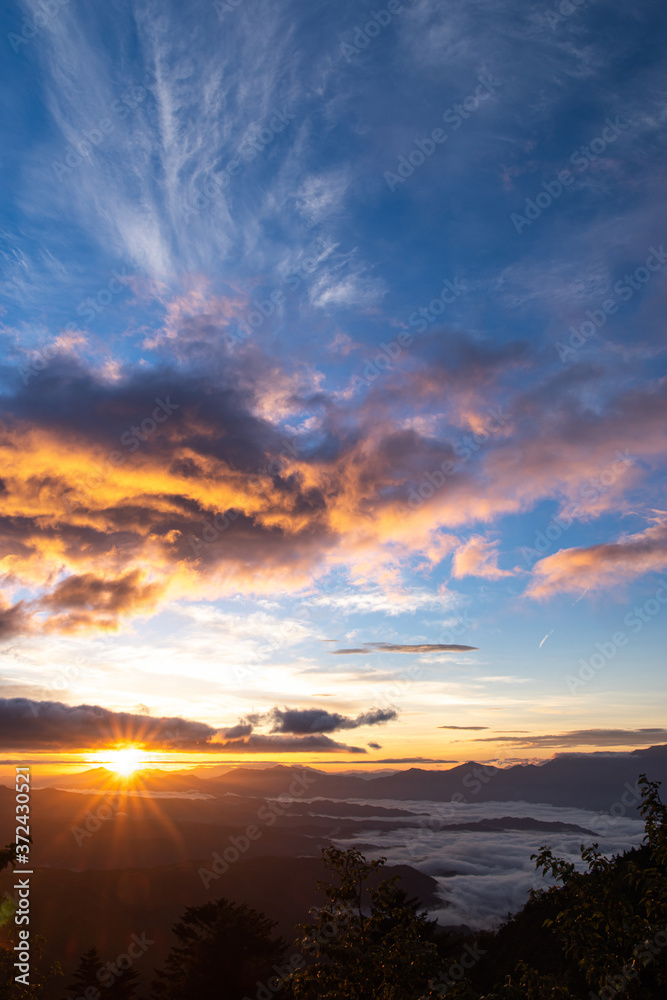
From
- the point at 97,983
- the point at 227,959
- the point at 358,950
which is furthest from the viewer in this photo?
the point at 97,983

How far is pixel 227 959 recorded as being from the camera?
49938mm

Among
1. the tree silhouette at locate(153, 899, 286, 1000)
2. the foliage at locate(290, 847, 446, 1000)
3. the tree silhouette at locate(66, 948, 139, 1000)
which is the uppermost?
the foliage at locate(290, 847, 446, 1000)

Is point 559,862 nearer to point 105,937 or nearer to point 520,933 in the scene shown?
point 520,933

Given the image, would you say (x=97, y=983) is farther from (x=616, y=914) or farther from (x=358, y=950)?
(x=616, y=914)

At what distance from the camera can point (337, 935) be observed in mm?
15047

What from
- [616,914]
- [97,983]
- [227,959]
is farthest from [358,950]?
[97,983]

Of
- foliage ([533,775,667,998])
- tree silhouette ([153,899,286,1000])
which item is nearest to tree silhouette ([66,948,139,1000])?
tree silhouette ([153,899,286,1000])

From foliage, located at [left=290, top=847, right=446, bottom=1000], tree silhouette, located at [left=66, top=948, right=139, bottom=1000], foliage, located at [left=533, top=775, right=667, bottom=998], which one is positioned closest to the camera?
foliage, located at [left=533, top=775, right=667, bottom=998]

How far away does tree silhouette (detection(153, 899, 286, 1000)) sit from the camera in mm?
48875

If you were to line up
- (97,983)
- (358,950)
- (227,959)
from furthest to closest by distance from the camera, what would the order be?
(97,983) < (227,959) < (358,950)

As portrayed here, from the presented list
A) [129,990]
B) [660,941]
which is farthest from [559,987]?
[129,990]

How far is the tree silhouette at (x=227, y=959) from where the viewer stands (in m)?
48.9

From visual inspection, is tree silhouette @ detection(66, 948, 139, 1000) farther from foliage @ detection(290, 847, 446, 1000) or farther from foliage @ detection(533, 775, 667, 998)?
foliage @ detection(533, 775, 667, 998)

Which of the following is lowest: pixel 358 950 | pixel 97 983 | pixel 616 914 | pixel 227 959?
pixel 97 983
